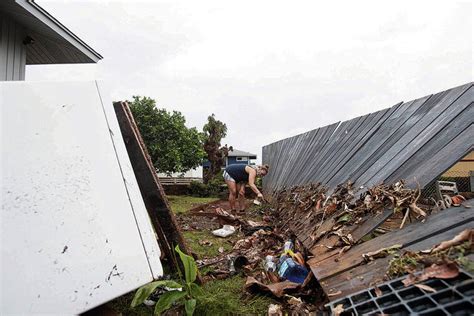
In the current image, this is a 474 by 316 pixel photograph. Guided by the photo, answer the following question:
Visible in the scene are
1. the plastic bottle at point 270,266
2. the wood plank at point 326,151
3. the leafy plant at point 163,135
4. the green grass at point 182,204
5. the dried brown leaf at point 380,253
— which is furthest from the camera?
the leafy plant at point 163,135

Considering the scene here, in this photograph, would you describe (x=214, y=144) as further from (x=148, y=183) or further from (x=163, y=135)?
(x=148, y=183)

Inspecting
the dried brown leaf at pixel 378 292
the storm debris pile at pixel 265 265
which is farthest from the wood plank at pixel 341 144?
the dried brown leaf at pixel 378 292

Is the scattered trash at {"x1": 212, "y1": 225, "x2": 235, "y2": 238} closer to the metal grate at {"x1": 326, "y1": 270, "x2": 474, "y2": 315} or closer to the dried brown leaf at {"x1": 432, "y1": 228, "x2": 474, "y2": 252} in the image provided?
the metal grate at {"x1": 326, "y1": 270, "x2": 474, "y2": 315}

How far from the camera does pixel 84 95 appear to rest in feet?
5.14

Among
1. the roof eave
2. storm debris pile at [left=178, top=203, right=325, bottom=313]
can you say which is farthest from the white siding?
storm debris pile at [left=178, top=203, right=325, bottom=313]

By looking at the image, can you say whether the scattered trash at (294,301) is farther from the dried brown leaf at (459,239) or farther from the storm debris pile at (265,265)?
the dried brown leaf at (459,239)

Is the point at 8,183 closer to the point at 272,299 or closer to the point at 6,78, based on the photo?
the point at 272,299

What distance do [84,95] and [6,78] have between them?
4.01m

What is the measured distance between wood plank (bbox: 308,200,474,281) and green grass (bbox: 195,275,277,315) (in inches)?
18.7

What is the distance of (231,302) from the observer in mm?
2020

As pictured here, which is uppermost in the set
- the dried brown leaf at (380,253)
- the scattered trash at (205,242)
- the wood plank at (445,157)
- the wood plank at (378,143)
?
the scattered trash at (205,242)

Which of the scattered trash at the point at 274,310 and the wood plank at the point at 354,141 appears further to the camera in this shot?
the wood plank at the point at 354,141

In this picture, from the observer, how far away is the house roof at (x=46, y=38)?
3.92 m

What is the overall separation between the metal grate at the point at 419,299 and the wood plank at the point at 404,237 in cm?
39
